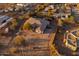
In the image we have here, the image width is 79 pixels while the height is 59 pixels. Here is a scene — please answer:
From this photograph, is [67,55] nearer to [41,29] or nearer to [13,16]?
[41,29]

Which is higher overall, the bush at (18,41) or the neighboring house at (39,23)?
the neighboring house at (39,23)

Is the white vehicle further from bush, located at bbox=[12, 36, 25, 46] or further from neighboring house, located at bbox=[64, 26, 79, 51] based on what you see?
neighboring house, located at bbox=[64, 26, 79, 51]

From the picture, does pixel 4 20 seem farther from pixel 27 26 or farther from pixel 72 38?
pixel 72 38

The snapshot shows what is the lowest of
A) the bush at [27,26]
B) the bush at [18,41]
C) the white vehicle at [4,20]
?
the bush at [18,41]

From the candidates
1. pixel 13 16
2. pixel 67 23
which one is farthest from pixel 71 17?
pixel 13 16

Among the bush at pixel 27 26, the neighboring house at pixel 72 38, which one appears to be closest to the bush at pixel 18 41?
the bush at pixel 27 26

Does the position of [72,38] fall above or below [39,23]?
below

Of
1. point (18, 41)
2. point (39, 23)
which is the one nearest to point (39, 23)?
point (39, 23)

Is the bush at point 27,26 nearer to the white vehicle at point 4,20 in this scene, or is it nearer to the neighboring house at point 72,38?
the white vehicle at point 4,20

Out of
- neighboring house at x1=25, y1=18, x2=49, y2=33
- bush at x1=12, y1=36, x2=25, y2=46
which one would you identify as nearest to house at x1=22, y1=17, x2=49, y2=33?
neighboring house at x1=25, y1=18, x2=49, y2=33
